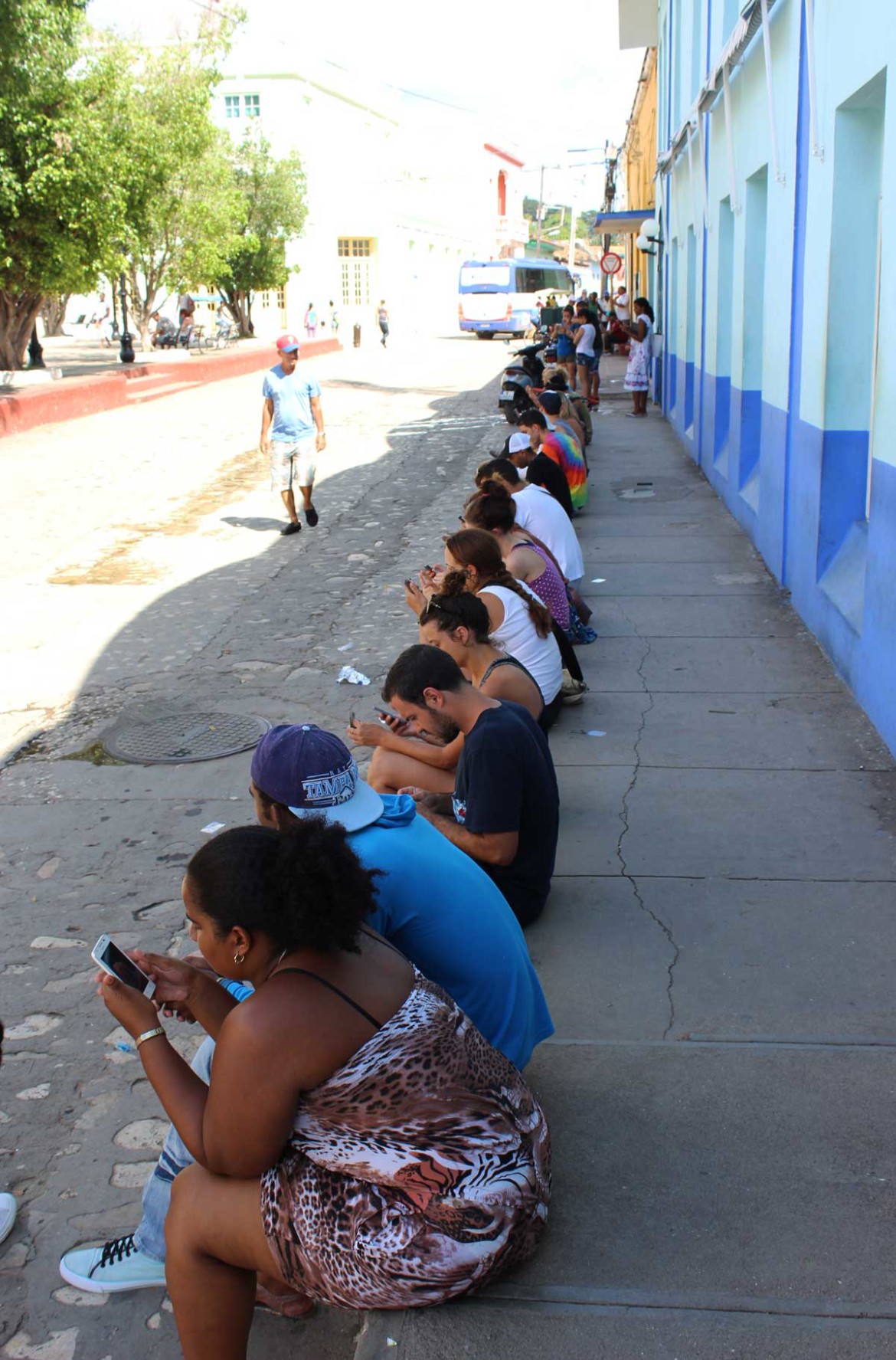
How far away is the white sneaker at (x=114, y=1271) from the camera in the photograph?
2871 mm

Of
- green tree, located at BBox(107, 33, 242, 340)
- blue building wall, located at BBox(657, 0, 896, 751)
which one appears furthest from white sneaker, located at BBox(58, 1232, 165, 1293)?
green tree, located at BBox(107, 33, 242, 340)

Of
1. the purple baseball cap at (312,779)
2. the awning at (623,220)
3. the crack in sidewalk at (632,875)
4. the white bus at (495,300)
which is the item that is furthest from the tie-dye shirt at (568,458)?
the white bus at (495,300)

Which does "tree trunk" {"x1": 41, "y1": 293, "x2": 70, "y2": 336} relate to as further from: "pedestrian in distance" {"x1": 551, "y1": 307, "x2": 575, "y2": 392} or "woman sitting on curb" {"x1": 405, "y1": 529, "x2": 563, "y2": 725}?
"woman sitting on curb" {"x1": 405, "y1": 529, "x2": 563, "y2": 725}

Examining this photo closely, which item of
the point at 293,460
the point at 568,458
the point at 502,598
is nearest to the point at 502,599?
the point at 502,598

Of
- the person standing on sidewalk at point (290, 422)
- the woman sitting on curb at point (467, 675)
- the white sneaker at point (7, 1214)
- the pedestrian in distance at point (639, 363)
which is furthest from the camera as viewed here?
the pedestrian in distance at point (639, 363)

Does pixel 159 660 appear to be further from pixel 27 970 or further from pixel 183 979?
pixel 183 979

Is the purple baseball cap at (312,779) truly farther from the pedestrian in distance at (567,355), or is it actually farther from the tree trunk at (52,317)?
the tree trunk at (52,317)

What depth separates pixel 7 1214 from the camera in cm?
309

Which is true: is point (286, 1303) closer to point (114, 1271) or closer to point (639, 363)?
point (114, 1271)

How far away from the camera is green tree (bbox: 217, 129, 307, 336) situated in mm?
39469

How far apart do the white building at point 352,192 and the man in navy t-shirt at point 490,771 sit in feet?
135

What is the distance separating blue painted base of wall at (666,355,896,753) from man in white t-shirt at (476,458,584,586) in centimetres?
149

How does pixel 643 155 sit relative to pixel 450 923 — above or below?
above

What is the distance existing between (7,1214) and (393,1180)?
1.30m
